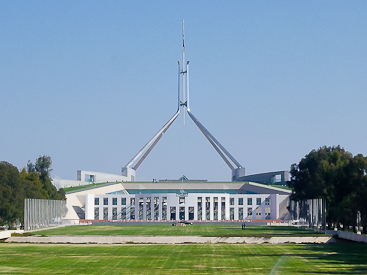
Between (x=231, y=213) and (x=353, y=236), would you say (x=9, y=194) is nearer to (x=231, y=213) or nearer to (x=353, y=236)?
(x=353, y=236)

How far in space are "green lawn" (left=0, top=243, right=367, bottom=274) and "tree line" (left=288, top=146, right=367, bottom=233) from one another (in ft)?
28.5

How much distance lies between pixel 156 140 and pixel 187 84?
10.8 metres

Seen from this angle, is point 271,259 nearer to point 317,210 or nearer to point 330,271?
point 330,271

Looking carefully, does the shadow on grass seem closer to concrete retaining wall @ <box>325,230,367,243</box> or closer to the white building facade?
concrete retaining wall @ <box>325,230,367,243</box>

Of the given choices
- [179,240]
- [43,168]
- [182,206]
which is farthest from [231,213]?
[179,240]

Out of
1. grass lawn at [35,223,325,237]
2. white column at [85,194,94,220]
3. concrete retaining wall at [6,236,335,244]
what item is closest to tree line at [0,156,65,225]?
grass lawn at [35,223,325,237]

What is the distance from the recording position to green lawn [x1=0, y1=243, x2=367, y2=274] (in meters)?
20.4

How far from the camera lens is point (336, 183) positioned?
44.1 meters

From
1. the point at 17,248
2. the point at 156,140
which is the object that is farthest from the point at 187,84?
the point at 17,248

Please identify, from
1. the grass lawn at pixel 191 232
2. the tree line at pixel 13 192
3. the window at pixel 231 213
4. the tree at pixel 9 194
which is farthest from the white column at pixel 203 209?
the tree at pixel 9 194

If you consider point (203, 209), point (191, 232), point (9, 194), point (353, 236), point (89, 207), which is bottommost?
point (203, 209)

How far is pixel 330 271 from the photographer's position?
1984 centimetres

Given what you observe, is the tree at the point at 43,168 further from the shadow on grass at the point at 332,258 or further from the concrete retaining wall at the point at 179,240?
the shadow on grass at the point at 332,258

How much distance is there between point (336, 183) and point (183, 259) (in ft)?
74.1
